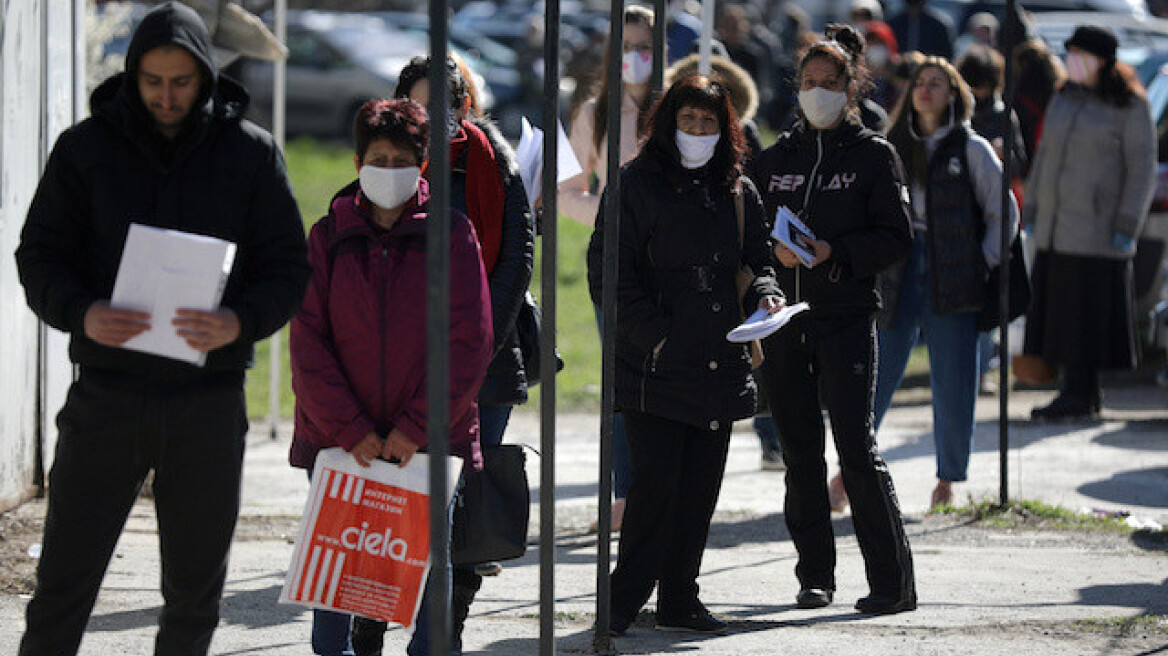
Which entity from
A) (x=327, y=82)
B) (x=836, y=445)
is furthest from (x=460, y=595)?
(x=327, y=82)

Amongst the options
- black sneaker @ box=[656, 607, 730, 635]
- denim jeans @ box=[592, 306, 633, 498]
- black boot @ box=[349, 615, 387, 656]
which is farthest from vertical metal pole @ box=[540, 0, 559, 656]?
denim jeans @ box=[592, 306, 633, 498]

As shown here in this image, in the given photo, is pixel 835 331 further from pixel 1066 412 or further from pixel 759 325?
pixel 1066 412

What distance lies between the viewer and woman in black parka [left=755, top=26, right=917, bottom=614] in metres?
6.91

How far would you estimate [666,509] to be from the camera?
6.46 metres

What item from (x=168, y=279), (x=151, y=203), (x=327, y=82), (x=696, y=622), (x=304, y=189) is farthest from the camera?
(x=327, y=82)

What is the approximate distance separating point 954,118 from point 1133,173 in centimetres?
261

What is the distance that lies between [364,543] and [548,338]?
78 centimetres

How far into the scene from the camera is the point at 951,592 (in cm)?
728

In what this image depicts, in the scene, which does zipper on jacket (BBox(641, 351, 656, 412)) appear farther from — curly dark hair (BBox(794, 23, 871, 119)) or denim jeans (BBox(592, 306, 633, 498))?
denim jeans (BBox(592, 306, 633, 498))

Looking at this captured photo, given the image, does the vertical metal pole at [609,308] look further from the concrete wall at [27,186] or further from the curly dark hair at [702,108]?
the concrete wall at [27,186]

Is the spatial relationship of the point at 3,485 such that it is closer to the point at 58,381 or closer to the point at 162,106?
the point at 58,381

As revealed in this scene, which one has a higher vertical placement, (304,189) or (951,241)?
(304,189)

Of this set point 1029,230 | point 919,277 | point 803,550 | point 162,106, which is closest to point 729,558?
point 803,550

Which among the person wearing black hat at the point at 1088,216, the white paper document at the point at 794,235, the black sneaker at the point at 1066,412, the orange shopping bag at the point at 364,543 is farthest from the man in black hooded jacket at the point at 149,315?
the black sneaker at the point at 1066,412
